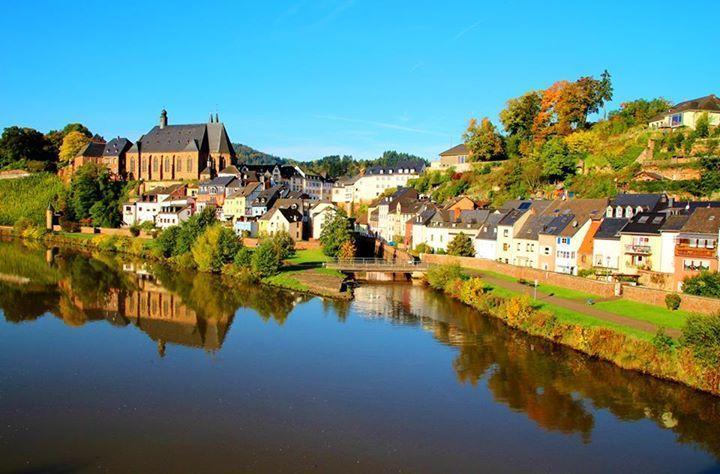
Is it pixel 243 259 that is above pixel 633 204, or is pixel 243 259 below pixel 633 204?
below

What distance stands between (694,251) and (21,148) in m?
109

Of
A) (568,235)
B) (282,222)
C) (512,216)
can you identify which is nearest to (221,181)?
(282,222)

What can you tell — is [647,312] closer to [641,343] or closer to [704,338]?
[641,343]

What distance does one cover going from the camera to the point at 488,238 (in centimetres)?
5097

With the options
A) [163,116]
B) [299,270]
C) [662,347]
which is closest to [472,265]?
[299,270]

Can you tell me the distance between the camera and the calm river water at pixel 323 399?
1825 centimetres

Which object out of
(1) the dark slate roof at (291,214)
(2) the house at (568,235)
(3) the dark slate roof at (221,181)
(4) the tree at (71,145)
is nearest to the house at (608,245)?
(2) the house at (568,235)

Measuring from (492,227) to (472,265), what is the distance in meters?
4.73

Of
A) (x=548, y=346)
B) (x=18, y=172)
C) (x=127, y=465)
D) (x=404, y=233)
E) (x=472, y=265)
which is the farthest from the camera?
(x=18, y=172)

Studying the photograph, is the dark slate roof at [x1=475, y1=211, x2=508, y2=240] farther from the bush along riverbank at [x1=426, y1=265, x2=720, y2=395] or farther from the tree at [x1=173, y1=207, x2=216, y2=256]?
the tree at [x1=173, y1=207, x2=216, y2=256]

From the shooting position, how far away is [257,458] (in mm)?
17938

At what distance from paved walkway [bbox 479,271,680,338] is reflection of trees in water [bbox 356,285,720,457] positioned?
2487 mm

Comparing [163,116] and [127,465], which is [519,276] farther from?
[163,116]

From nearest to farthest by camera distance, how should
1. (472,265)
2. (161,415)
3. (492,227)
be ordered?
(161,415), (472,265), (492,227)
